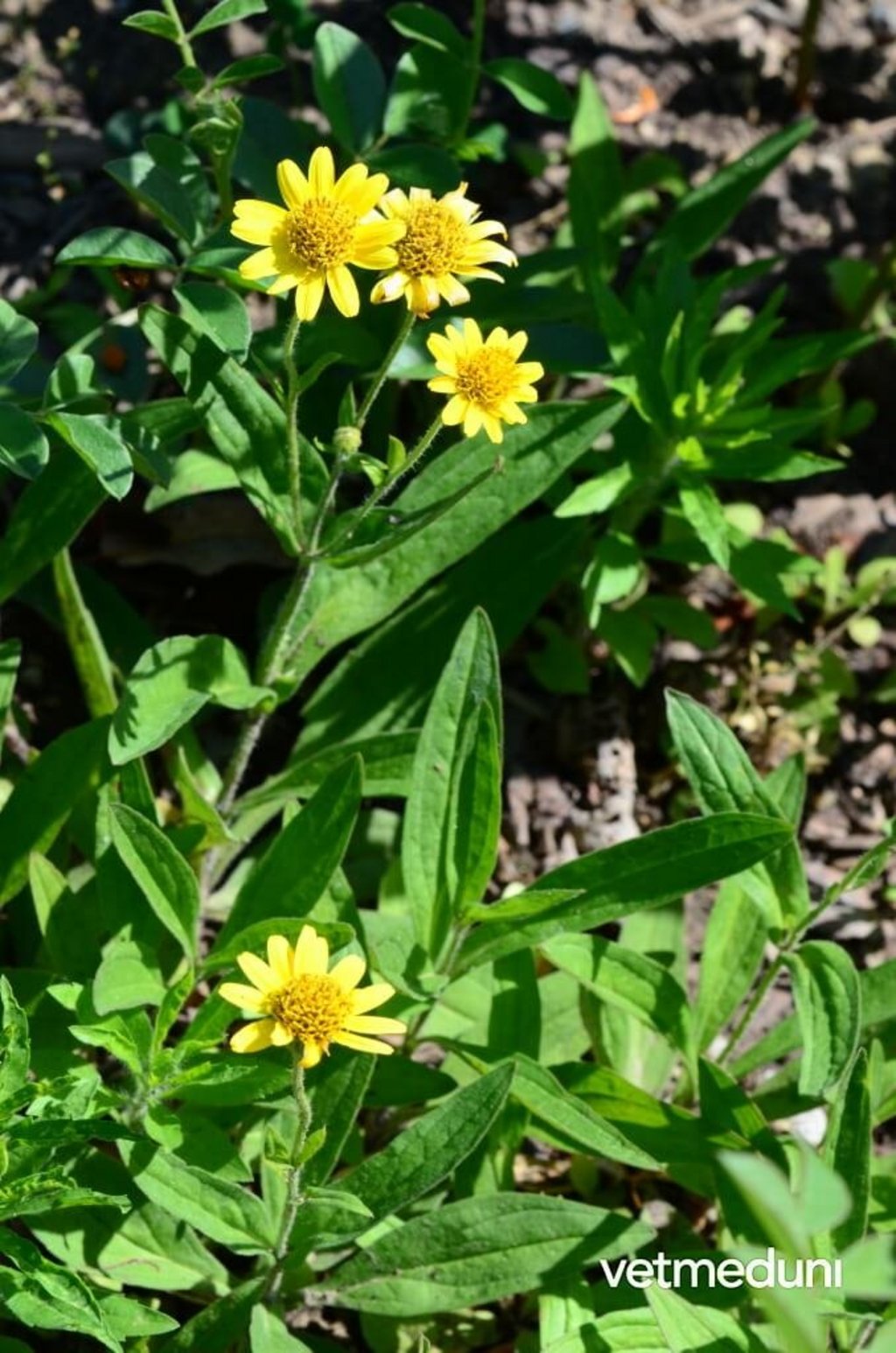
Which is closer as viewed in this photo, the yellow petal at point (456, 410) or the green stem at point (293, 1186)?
the green stem at point (293, 1186)

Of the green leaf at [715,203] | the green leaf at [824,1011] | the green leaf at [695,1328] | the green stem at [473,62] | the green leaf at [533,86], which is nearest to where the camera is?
the green leaf at [695,1328]

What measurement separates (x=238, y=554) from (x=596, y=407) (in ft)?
3.30

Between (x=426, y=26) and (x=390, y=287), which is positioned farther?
(x=426, y=26)

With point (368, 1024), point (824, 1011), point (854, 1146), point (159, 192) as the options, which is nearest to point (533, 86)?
point (159, 192)

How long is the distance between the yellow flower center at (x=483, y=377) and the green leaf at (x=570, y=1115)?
1145mm

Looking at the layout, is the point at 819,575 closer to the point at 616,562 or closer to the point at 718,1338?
the point at 616,562

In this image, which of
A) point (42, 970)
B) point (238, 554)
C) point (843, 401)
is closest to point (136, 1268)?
point (42, 970)

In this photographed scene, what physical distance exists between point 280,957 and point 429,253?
3.87 ft

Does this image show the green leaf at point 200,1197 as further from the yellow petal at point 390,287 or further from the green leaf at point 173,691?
the yellow petal at point 390,287

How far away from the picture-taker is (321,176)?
2512 mm

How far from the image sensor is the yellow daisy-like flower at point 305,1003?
2201mm

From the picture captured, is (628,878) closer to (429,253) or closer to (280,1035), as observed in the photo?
(280,1035)

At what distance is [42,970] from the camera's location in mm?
2777

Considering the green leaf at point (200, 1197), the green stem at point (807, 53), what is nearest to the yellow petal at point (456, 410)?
the green leaf at point (200, 1197)
